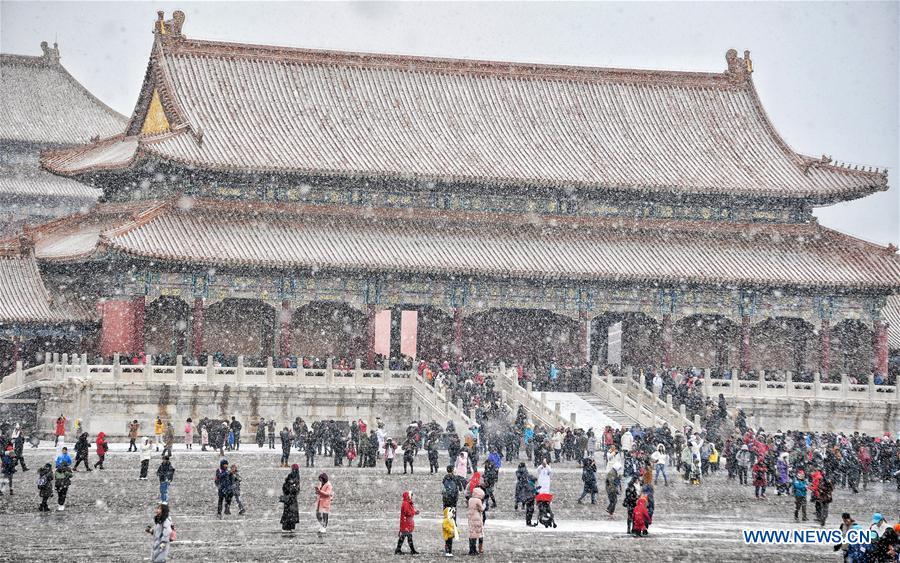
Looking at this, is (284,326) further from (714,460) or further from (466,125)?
(714,460)

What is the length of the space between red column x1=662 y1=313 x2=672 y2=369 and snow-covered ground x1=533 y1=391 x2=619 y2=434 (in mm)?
6193

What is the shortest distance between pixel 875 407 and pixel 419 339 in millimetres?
17888

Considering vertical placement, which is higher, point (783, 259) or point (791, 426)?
point (783, 259)

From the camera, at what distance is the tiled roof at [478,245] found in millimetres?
59500

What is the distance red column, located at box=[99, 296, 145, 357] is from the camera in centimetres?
5862

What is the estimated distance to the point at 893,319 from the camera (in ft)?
240

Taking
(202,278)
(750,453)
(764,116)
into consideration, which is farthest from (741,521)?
(764,116)

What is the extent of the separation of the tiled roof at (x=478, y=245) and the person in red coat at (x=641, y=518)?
28.3 metres

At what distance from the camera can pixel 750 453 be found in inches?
1823

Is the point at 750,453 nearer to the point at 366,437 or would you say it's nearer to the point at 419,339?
the point at 366,437

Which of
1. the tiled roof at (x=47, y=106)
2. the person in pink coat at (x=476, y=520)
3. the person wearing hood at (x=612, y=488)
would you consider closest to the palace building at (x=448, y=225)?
the tiled roof at (x=47, y=106)

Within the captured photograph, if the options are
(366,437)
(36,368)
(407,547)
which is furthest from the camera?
(36,368)

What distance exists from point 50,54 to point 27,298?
122ft

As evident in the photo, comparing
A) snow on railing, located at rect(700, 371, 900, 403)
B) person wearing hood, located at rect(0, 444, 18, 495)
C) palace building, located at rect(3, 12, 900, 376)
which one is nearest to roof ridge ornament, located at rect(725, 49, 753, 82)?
palace building, located at rect(3, 12, 900, 376)
